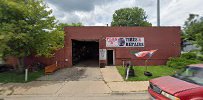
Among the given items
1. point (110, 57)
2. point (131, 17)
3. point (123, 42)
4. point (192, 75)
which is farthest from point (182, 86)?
point (131, 17)

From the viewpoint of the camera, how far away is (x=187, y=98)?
5.74 m

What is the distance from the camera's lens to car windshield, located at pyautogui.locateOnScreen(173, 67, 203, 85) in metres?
6.59

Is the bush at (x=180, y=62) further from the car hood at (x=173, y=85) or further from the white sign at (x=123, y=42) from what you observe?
the car hood at (x=173, y=85)

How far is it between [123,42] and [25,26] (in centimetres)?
1266

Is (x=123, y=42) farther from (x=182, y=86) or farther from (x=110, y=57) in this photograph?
(x=182, y=86)

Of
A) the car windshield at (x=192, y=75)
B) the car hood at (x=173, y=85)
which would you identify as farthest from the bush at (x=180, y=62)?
the car hood at (x=173, y=85)

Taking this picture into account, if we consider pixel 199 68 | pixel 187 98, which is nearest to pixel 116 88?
pixel 199 68

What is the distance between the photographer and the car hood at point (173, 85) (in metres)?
6.00

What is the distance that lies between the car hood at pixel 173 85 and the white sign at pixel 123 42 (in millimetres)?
19090

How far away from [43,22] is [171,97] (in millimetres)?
14548

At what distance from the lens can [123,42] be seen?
26.3 m

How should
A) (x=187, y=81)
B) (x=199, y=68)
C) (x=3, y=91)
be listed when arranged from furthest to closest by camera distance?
(x=3, y=91) → (x=199, y=68) → (x=187, y=81)

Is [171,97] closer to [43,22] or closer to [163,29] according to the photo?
[43,22]

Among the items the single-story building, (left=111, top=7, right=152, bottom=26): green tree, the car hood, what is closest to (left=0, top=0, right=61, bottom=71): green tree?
the single-story building
